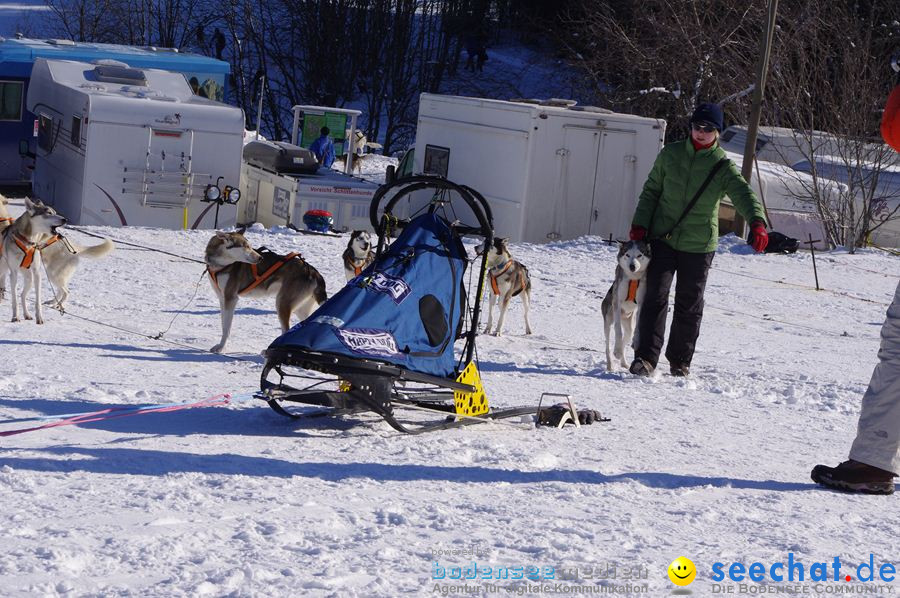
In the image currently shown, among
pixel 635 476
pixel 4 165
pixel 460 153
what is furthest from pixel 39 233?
pixel 4 165

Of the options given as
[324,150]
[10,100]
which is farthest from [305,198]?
[10,100]

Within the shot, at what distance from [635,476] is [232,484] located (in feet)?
5.16

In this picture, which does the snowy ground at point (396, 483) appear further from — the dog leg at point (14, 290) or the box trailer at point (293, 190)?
the box trailer at point (293, 190)

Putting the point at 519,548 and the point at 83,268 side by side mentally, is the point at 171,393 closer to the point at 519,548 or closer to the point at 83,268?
the point at 519,548

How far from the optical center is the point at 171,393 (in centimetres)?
552

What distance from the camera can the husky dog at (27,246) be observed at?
7.96 metres

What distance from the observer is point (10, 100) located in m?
18.2

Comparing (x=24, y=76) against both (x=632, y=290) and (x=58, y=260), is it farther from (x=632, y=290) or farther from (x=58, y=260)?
(x=632, y=290)

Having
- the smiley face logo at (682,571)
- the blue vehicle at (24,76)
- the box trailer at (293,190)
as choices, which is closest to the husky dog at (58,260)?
the smiley face logo at (682,571)

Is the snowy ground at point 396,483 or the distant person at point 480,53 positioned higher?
the distant person at point 480,53

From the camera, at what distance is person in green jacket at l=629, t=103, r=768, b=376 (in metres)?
6.84

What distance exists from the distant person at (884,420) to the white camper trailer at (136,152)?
1253 cm

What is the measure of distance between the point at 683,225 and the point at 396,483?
3.46 metres

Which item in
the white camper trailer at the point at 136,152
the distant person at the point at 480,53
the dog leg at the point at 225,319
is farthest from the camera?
the distant person at the point at 480,53
